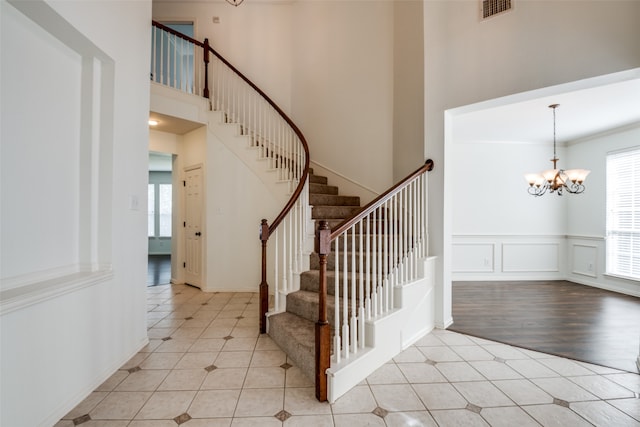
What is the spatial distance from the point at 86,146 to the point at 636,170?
297 inches

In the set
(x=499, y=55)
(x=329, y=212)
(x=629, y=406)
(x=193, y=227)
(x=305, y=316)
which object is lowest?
(x=629, y=406)

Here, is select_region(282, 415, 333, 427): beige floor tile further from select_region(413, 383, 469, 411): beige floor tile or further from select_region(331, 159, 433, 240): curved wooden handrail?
select_region(331, 159, 433, 240): curved wooden handrail

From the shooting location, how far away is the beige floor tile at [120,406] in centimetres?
185

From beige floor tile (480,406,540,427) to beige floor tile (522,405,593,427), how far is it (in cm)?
6

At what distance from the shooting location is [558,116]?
175 inches

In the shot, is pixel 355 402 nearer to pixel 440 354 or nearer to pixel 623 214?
pixel 440 354

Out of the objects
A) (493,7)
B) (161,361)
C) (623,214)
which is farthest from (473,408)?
(623,214)

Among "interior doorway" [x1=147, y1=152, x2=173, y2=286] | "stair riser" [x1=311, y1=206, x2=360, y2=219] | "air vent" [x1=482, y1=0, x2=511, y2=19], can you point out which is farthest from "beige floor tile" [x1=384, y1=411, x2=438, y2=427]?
"interior doorway" [x1=147, y1=152, x2=173, y2=286]

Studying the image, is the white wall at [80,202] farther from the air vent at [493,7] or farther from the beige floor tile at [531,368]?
the air vent at [493,7]

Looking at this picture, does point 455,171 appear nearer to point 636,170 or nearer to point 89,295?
point 636,170

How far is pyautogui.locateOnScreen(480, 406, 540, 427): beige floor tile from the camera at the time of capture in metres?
1.80

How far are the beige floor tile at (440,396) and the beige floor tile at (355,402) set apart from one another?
0.37m

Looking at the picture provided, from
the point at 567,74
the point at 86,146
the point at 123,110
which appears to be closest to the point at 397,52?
the point at 567,74

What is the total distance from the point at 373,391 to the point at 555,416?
3.87 feet
